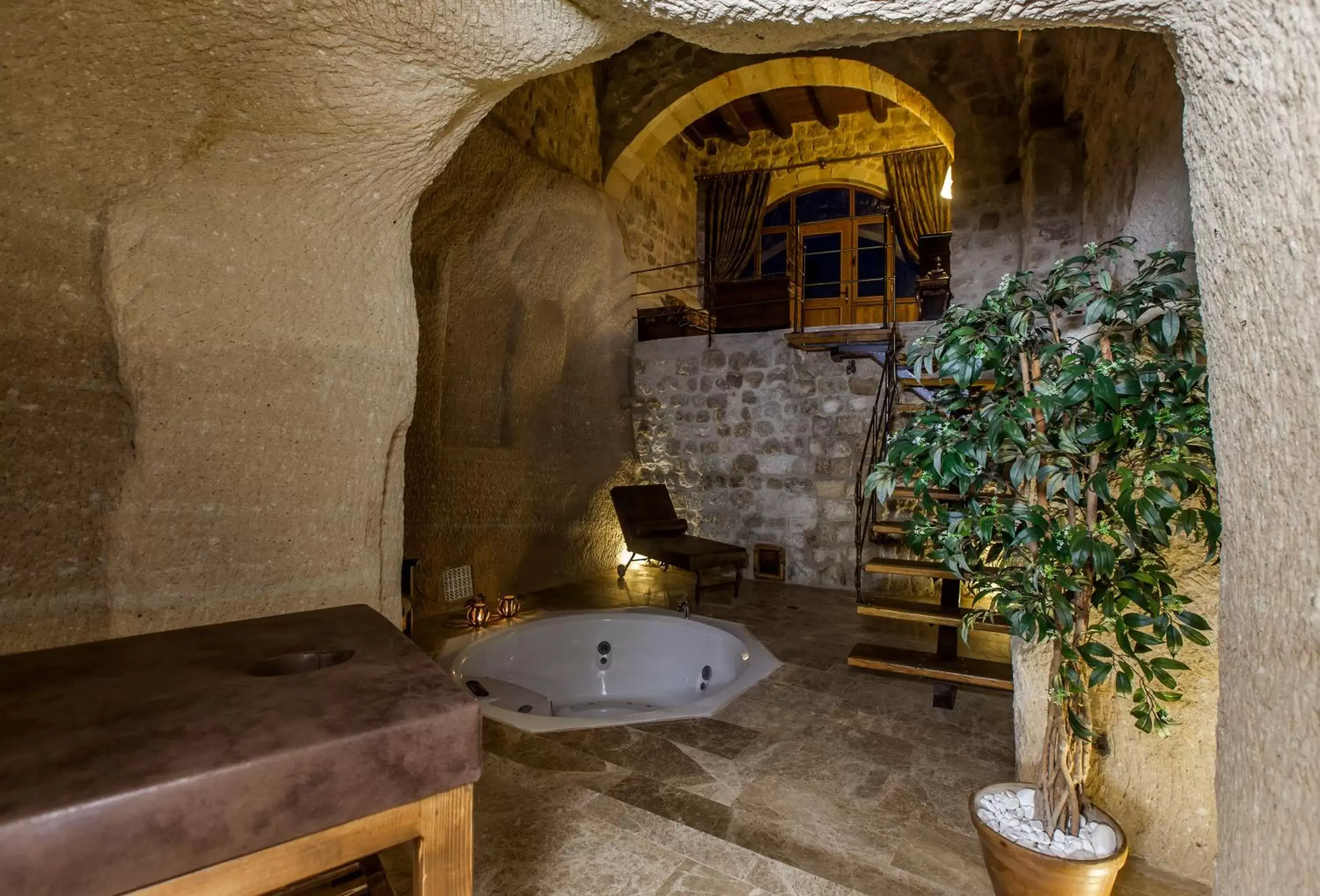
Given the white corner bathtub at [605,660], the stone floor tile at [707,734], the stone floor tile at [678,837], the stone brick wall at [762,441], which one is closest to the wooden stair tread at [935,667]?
the white corner bathtub at [605,660]

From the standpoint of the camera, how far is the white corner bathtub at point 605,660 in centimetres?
343

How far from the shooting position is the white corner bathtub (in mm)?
3426

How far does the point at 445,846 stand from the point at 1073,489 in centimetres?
130

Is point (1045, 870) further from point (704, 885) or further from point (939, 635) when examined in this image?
point (939, 635)

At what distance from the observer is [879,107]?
7086 millimetres

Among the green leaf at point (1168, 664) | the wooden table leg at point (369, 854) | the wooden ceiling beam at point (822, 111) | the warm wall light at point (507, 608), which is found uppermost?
the wooden ceiling beam at point (822, 111)

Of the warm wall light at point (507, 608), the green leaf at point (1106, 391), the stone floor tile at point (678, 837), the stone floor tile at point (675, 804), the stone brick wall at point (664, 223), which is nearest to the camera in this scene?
the green leaf at point (1106, 391)

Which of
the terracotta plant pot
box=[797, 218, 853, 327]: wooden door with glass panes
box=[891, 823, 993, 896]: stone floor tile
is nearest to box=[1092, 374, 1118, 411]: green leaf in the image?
the terracotta plant pot

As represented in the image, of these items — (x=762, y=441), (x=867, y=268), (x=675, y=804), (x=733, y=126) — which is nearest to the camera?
(x=675, y=804)

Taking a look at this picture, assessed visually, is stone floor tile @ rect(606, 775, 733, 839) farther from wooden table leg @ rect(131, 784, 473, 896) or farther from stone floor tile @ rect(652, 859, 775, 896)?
wooden table leg @ rect(131, 784, 473, 896)

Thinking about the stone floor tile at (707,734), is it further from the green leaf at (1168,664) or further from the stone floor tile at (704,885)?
the green leaf at (1168,664)

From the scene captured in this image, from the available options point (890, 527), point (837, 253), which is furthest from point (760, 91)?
point (890, 527)

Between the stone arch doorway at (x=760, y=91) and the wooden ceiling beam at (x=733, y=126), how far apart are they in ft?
3.89

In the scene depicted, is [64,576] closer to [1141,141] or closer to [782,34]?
[782,34]
